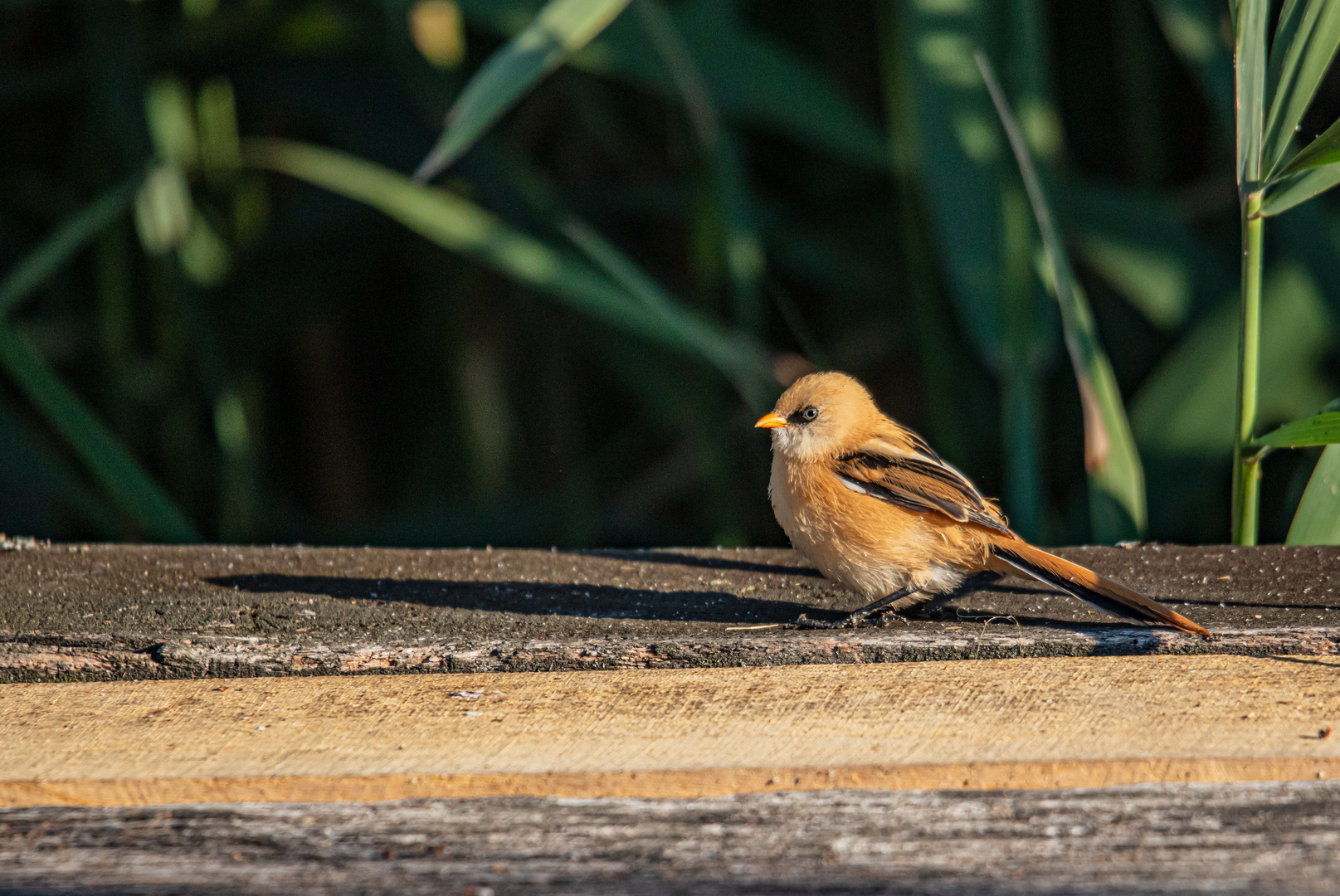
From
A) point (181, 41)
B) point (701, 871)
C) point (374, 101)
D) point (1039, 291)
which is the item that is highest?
point (181, 41)

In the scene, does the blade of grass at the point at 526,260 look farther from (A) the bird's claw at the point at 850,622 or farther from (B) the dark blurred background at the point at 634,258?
(A) the bird's claw at the point at 850,622

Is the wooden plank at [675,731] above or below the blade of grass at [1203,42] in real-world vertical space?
below

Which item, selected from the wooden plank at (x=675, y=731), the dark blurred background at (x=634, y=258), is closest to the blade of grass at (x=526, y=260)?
the dark blurred background at (x=634, y=258)

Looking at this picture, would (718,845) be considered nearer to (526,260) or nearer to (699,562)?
(699,562)

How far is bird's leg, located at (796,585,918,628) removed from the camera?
4.21ft

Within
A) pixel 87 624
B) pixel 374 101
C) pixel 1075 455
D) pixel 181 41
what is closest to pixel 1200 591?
pixel 87 624

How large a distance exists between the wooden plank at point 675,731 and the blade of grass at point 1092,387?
2.28 feet

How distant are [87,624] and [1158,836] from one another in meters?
0.99

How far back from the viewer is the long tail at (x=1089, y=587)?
1158 mm

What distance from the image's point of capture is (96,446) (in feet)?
6.37

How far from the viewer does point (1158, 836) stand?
76 centimetres

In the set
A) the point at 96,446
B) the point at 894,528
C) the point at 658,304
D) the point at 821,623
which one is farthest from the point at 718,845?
the point at 96,446

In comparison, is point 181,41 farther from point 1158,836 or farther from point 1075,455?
point 1158,836

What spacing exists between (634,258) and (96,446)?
1612 millimetres
